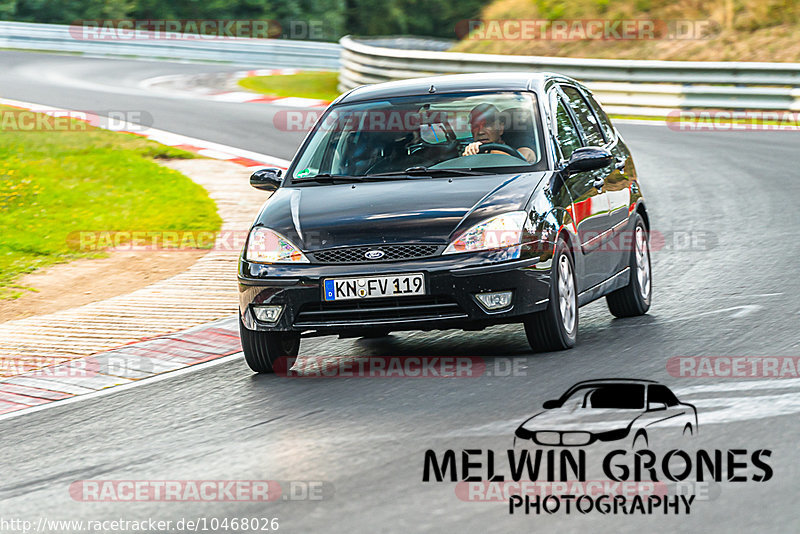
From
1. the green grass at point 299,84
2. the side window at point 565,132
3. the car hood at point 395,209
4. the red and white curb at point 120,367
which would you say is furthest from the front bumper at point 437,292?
the green grass at point 299,84

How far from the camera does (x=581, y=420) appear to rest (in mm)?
5973

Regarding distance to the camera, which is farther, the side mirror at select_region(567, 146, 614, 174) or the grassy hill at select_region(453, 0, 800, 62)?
the grassy hill at select_region(453, 0, 800, 62)

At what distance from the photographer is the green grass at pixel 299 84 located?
95.4 feet

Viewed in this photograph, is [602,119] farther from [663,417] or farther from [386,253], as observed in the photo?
[663,417]

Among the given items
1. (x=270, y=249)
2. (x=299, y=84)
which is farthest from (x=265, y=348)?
(x=299, y=84)

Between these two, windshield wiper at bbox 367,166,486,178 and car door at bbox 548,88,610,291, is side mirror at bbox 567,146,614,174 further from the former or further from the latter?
windshield wiper at bbox 367,166,486,178

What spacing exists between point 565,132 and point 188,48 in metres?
31.9

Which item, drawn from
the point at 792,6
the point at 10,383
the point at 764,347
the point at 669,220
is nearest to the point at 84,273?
the point at 10,383

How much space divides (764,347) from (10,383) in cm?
473

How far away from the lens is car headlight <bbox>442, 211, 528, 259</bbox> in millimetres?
7234

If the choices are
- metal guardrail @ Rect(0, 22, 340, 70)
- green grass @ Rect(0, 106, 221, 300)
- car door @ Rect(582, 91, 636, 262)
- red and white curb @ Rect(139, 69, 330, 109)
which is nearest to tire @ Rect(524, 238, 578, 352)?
car door @ Rect(582, 91, 636, 262)

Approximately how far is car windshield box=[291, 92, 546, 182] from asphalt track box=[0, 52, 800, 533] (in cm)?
115

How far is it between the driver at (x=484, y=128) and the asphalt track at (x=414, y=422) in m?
1.23

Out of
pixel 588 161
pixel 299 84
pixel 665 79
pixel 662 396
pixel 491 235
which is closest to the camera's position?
pixel 662 396
